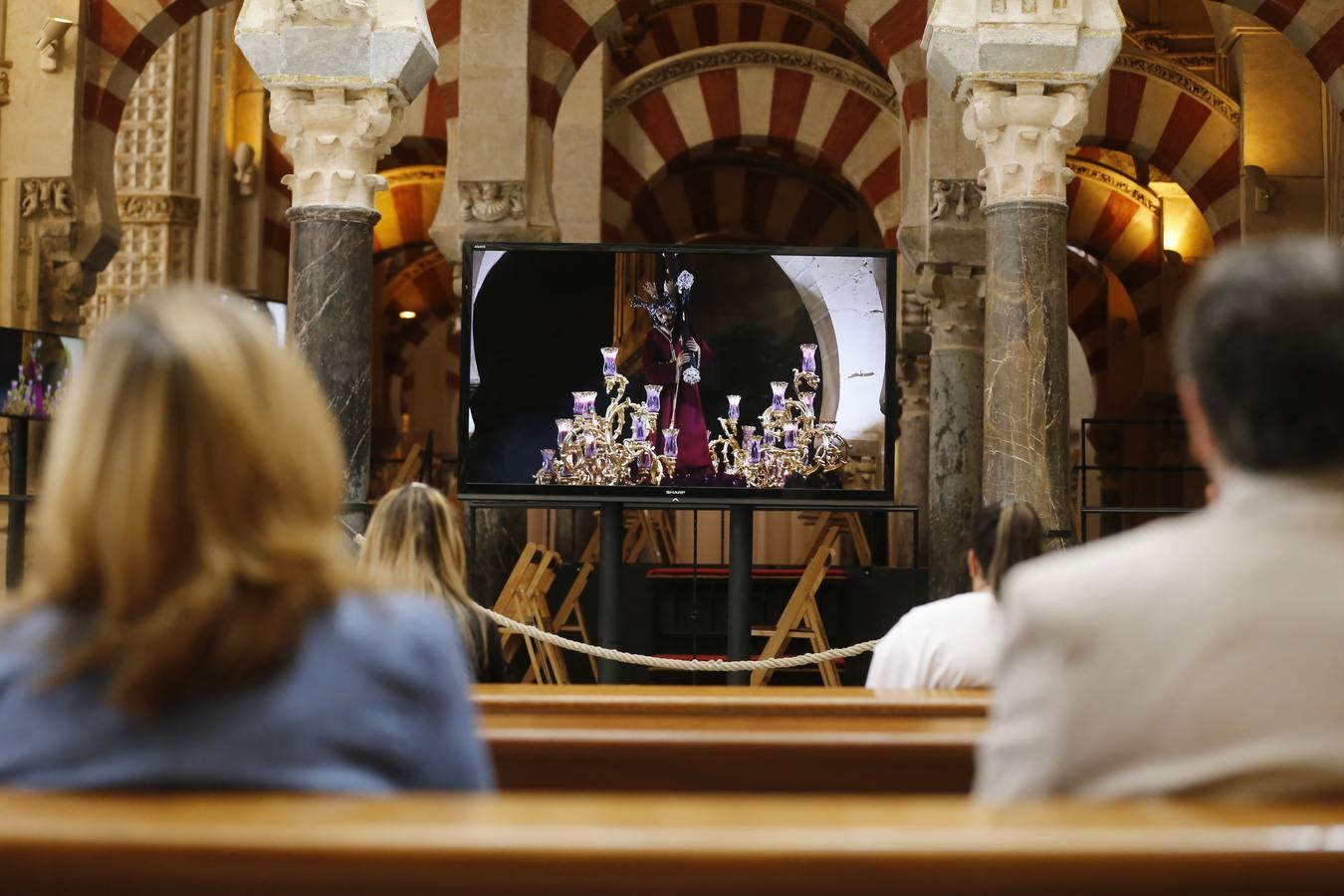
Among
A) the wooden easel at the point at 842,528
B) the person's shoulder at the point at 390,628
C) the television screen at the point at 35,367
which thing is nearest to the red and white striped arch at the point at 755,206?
the wooden easel at the point at 842,528

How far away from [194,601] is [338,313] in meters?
5.99

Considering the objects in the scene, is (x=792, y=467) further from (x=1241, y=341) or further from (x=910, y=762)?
(x=1241, y=341)

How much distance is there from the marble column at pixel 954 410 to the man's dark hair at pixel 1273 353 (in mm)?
8064

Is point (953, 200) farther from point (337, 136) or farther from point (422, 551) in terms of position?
point (422, 551)

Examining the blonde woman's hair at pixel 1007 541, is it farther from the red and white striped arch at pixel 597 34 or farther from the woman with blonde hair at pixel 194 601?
the red and white striped arch at pixel 597 34

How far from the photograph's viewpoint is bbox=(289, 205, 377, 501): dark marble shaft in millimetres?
7066

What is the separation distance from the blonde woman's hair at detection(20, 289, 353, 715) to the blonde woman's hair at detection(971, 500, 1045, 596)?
2234 millimetres

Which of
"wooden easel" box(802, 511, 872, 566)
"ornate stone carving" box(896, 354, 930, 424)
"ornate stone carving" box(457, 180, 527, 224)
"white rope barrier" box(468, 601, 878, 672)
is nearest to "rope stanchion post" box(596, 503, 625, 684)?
"white rope barrier" box(468, 601, 878, 672)

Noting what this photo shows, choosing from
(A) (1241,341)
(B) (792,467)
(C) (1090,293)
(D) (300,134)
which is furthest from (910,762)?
(C) (1090,293)

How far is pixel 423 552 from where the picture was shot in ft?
11.9

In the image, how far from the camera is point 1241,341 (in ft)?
4.36

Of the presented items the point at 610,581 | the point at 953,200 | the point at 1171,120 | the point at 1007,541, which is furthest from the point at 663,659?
the point at 1171,120

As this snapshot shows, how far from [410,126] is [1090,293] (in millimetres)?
7780

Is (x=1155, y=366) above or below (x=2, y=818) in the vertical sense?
above
